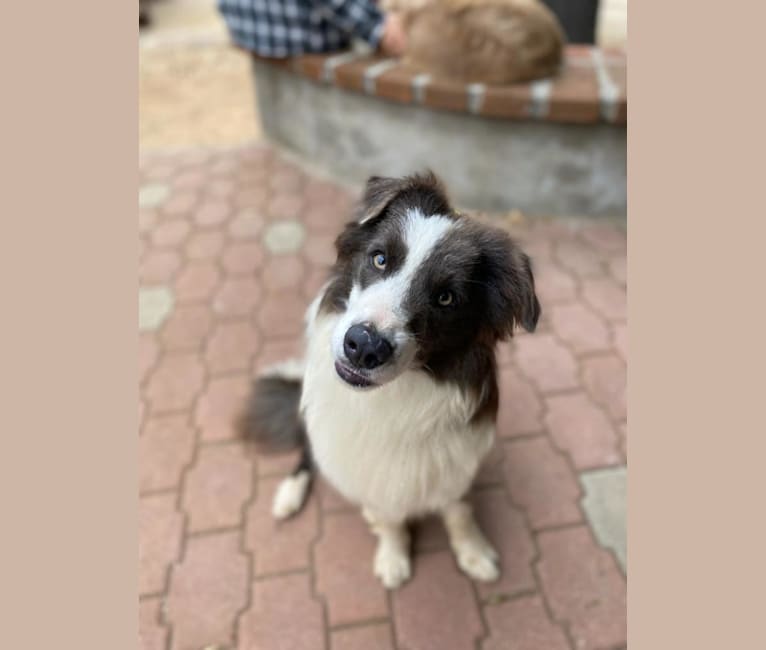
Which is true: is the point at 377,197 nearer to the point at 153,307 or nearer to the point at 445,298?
the point at 445,298

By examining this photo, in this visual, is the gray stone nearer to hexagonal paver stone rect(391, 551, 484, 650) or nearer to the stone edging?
the stone edging

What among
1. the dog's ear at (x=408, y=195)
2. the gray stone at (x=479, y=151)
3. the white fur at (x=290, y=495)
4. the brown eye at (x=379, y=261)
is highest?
the dog's ear at (x=408, y=195)

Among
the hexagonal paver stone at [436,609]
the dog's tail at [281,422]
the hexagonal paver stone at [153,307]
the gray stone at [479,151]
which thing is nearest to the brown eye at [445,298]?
the dog's tail at [281,422]

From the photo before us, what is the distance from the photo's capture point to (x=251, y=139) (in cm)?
575

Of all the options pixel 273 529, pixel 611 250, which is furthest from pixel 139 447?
pixel 611 250

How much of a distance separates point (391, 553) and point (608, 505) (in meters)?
1.05

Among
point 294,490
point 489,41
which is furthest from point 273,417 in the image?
point 489,41

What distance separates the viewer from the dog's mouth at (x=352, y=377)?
1.73 m

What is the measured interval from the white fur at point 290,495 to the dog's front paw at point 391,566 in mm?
457

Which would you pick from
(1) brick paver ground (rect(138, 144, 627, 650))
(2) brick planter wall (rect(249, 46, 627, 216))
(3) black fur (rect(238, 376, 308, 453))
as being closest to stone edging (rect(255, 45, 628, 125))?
(2) brick planter wall (rect(249, 46, 627, 216))

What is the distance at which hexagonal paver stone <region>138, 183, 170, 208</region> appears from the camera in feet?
15.5

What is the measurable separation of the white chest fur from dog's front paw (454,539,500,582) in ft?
1.05

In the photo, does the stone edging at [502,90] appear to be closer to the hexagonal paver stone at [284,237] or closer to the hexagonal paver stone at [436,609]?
the hexagonal paver stone at [284,237]

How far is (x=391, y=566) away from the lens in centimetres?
244
